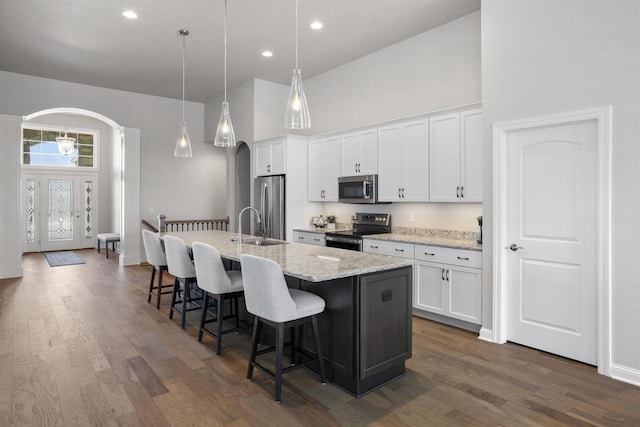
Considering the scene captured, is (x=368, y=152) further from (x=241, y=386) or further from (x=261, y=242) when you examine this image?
(x=241, y=386)

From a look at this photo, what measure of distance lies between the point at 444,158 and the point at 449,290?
1423 millimetres

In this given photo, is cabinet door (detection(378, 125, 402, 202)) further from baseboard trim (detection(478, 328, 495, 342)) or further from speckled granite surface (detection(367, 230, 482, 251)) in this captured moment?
baseboard trim (detection(478, 328, 495, 342))

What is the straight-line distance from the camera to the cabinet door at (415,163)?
4492 millimetres

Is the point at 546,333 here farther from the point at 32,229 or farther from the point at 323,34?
the point at 32,229

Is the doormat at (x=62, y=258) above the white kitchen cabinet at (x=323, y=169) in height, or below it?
below

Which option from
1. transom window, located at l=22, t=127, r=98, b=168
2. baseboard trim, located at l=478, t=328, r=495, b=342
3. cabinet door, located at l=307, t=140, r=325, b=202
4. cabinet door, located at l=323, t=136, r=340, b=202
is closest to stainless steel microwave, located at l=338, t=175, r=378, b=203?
cabinet door, located at l=323, t=136, r=340, b=202

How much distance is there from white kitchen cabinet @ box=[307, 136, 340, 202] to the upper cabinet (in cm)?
165

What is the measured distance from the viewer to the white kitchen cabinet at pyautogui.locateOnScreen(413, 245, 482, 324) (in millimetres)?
3830

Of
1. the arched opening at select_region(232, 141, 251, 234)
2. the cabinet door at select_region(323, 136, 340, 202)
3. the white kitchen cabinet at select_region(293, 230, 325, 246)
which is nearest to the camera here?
the white kitchen cabinet at select_region(293, 230, 325, 246)

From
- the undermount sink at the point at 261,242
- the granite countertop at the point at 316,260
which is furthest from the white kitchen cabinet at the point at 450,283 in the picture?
the undermount sink at the point at 261,242

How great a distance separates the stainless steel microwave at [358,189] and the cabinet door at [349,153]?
0.11m

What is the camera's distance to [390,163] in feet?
16.1

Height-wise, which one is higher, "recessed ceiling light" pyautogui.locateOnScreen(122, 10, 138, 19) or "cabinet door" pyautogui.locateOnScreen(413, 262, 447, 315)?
"recessed ceiling light" pyautogui.locateOnScreen(122, 10, 138, 19)

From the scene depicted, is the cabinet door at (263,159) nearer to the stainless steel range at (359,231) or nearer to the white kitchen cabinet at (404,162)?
the stainless steel range at (359,231)
